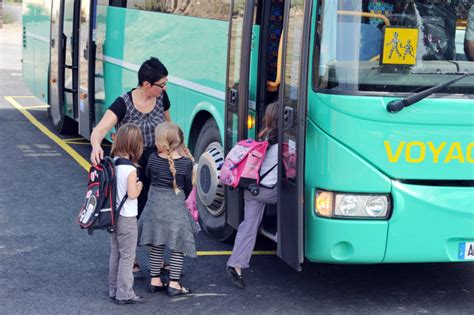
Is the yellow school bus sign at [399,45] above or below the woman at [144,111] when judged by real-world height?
above

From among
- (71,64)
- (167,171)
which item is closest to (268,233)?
(167,171)

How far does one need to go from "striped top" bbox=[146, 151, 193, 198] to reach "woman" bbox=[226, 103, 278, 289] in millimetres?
507

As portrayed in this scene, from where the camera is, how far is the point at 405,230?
19.0ft

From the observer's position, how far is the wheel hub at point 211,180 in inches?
293

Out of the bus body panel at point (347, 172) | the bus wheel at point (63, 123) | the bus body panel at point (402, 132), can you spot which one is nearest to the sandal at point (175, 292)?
the bus body panel at point (347, 172)

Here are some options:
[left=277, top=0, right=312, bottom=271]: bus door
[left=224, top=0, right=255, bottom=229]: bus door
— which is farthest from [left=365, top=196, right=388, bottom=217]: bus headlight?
[left=224, top=0, right=255, bottom=229]: bus door

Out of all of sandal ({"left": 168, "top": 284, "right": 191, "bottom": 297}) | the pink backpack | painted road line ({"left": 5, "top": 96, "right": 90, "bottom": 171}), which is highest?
the pink backpack

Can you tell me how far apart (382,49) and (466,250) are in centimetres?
140

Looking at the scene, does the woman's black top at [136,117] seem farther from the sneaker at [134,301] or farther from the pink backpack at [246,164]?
the sneaker at [134,301]

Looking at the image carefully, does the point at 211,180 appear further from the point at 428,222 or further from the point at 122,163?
the point at 428,222

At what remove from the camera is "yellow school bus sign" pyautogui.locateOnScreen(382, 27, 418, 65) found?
226 inches

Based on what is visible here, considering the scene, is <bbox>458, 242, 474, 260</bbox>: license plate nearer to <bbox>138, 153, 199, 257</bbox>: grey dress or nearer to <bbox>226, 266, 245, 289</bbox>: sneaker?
<bbox>226, 266, 245, 289</bbox>: sneaker

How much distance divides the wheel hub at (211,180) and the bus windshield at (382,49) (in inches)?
71.9

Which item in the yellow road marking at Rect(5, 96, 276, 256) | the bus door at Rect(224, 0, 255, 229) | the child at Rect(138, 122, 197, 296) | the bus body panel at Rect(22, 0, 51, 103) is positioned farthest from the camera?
the bus body panel at Rect(22, 0, 51, 103)
